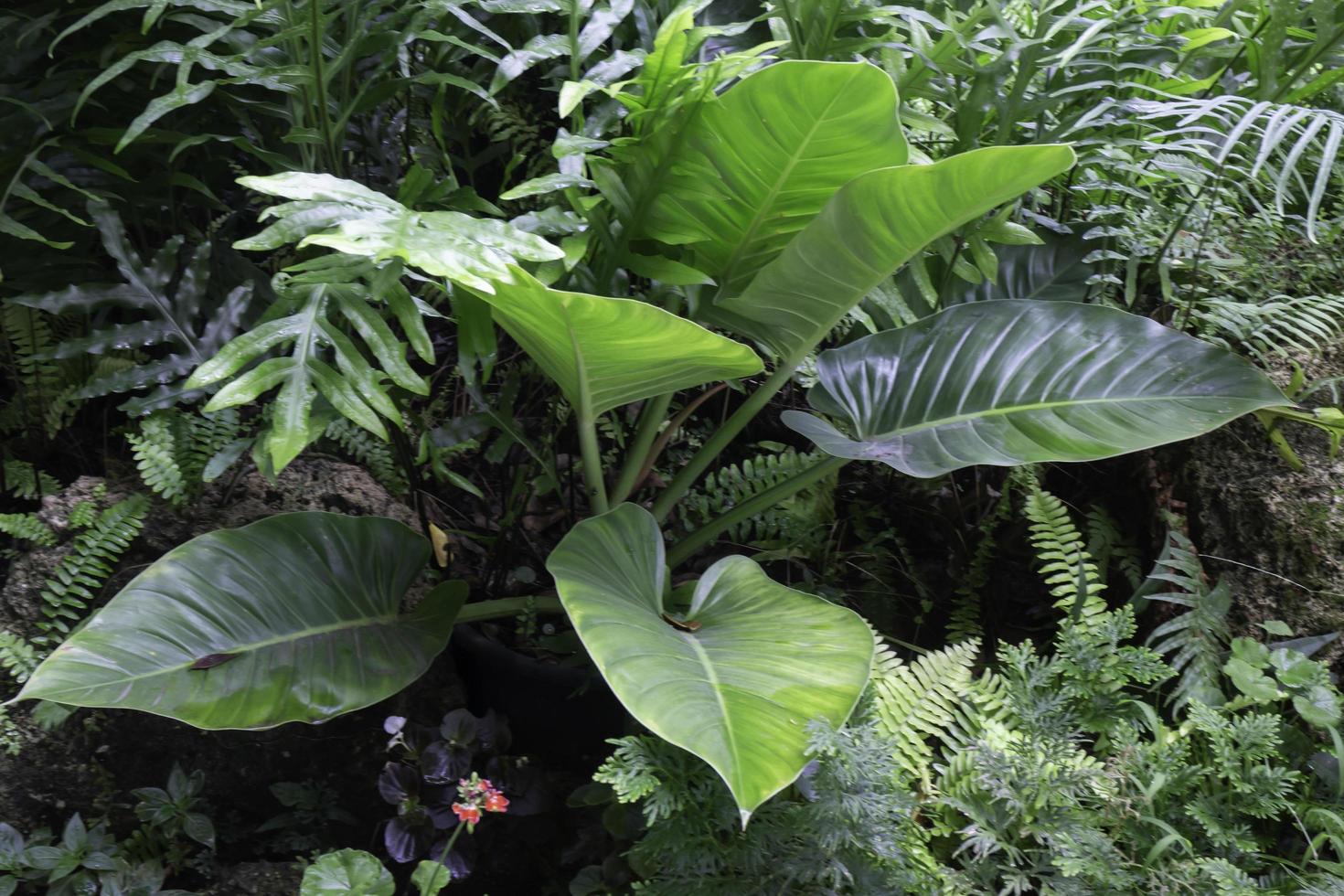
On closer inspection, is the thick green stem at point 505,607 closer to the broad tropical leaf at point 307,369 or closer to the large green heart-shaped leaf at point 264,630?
the large green heart-shaped leaf at point 264,630

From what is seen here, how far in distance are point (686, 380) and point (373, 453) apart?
0.85 m

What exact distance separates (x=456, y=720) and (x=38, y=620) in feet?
2.49

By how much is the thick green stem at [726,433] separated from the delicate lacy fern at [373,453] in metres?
0.58

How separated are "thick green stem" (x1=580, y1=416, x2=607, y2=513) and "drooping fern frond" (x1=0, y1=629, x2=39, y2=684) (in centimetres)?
93

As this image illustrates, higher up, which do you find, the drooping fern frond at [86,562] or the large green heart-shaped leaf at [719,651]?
the large green heart-shaped leaf at [719,651]

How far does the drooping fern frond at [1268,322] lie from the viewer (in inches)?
67.2

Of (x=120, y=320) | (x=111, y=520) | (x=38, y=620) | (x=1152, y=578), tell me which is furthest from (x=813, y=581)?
(x=120, y=320)

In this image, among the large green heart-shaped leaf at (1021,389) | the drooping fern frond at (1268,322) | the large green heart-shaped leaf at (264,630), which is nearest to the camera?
the large green heart-shaped leaf at (264,630)

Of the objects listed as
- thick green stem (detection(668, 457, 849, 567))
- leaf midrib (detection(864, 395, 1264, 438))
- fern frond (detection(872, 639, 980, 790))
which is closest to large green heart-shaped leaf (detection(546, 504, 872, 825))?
fern frond (detection(872, 639, 980, 790))

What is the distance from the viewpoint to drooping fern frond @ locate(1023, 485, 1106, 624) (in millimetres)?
1480

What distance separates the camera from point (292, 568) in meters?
1.41

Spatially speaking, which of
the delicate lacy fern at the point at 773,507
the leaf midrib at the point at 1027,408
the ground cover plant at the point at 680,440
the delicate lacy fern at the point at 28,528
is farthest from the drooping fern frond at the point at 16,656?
the leaf midrib at the point at 1027,408

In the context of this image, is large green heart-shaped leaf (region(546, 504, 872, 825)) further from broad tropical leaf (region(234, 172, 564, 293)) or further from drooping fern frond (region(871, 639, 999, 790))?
broad tropical leaf (region(234, 172, 564, 293))

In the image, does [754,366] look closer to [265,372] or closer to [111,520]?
A: [265,372]
